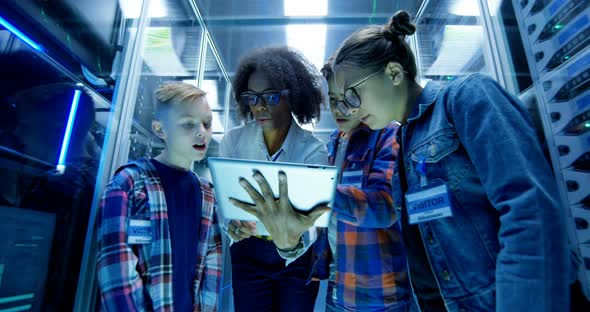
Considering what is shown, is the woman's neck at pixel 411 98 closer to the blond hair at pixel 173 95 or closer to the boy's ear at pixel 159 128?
the blond hair at pixel 173 95

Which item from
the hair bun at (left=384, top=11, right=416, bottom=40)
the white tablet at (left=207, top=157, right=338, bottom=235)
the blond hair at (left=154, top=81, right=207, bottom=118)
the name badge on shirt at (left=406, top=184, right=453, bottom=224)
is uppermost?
the hair bun at (left=384, top=11, right=416, bottom=40)

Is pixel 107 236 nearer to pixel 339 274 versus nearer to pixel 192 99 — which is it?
pixel 192 99

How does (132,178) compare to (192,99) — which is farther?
(192,99)

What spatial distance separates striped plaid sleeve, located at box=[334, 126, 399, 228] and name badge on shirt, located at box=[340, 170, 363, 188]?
1.4 inches

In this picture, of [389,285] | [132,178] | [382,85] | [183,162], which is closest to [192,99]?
[183,162]

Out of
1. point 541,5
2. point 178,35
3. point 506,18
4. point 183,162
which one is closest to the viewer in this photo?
point 541,5

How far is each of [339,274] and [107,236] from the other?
0.84m

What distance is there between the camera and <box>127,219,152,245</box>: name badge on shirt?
1069mm

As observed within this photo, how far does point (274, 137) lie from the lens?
1.52 m

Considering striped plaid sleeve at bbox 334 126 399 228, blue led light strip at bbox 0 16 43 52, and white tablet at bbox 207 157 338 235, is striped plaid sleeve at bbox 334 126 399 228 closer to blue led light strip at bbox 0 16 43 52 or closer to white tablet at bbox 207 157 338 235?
white tablet at bbox 207 157 338 235

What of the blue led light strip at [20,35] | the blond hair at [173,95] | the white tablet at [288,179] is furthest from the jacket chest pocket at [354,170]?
the blue led light strip at [20,35]

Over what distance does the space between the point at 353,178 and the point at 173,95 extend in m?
0.88

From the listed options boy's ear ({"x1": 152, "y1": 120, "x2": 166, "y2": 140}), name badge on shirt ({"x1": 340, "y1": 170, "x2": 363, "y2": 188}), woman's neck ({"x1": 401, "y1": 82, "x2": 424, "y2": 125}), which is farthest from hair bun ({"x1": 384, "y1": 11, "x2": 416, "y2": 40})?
boy's ear ({"x1": 152, "y1": 120, "x2": 166, "y2": 140})

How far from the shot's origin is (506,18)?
1186mm
